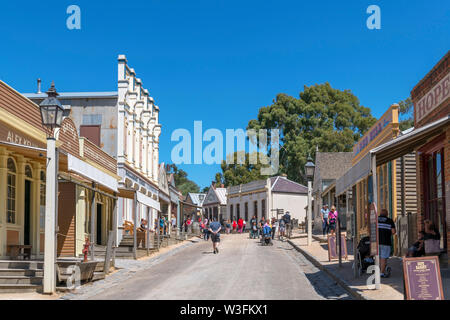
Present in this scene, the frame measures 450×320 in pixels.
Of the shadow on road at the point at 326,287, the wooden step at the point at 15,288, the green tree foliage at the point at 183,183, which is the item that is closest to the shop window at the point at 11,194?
the wooden step at the point at 15,288

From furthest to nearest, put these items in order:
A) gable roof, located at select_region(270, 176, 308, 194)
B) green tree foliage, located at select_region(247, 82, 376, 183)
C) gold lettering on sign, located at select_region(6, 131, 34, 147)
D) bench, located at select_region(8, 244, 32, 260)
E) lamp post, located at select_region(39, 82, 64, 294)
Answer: green tree foliage, located at select_region(247, 82, 376, 183)
gable roof, located at select_region(270, 176, 308, 194)
bench, located at select_region(8, 244, 32, 260)
gold lettering on sign, located at select_region(6, 131, 34, 147)
lamp post, located at select_region(39, 82, 64, 294)

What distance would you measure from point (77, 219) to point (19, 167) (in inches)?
240

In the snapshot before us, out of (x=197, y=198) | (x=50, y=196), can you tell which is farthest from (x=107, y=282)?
(x=197, y=198)

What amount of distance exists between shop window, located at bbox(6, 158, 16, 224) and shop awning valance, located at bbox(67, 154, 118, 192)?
272 cm

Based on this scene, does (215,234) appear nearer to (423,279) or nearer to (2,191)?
(2,191)

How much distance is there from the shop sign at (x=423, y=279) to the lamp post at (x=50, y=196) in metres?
7.16

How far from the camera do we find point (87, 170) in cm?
1486

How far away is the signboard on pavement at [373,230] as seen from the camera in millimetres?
11906

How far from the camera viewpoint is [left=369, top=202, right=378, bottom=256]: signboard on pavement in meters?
11.9

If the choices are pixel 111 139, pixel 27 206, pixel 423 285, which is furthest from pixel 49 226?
pixel 111 139

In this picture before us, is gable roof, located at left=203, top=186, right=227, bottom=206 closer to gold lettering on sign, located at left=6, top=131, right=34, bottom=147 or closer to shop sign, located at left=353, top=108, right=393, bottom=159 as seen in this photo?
shop sign, located at left=353, top=108, right=393, bottom=159

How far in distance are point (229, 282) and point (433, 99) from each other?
6.73 m

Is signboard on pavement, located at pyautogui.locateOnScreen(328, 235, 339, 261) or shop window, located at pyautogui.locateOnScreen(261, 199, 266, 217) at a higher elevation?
shop window, located at pyautogui.locateOnScreen(261, 199, 266, 217)

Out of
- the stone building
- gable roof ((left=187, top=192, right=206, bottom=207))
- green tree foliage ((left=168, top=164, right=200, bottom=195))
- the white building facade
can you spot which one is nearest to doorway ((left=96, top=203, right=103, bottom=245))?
the stone building
